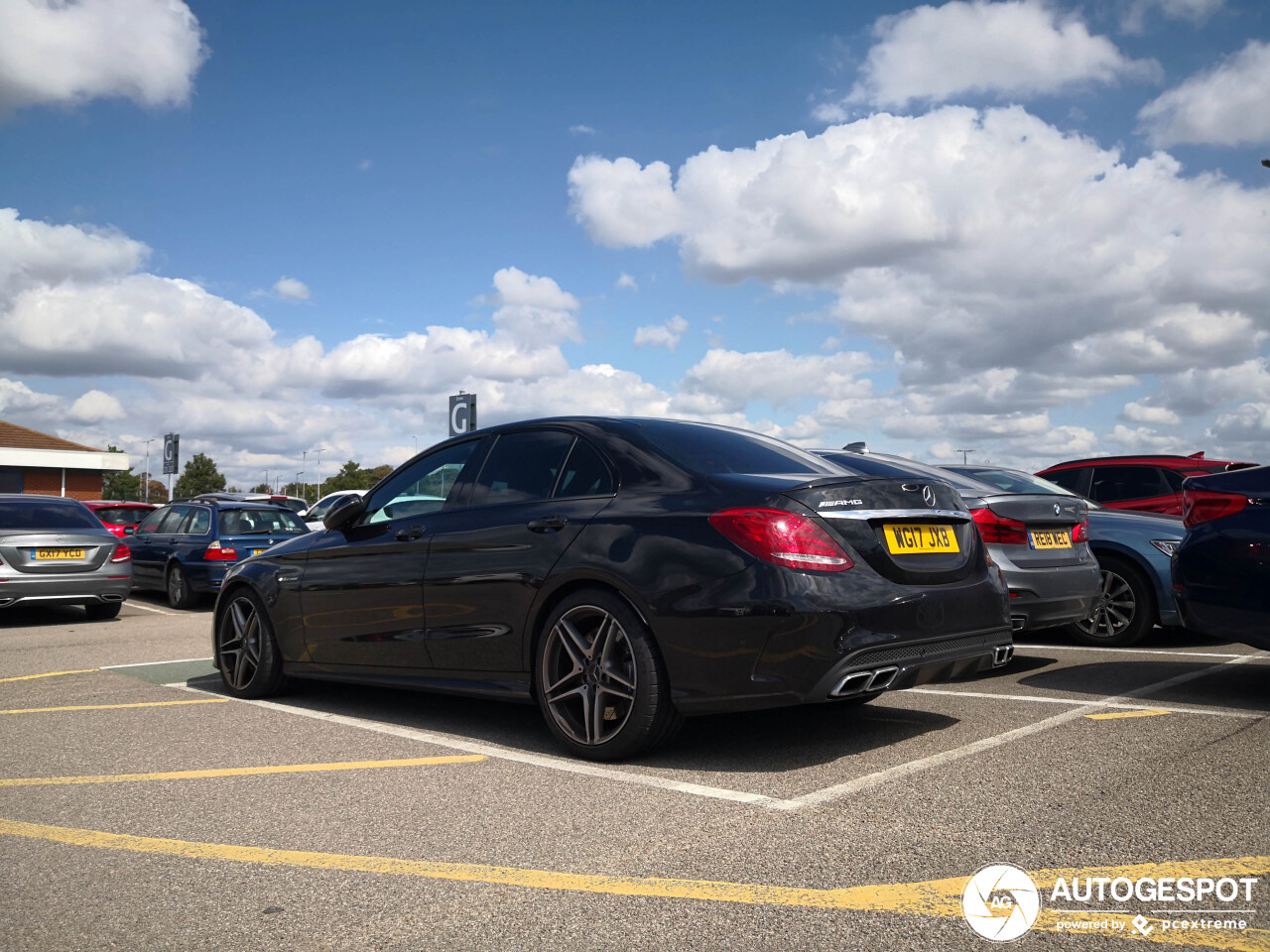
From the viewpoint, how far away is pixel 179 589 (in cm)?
1393

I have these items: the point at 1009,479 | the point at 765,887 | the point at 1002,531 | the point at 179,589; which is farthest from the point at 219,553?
the point at 765,887

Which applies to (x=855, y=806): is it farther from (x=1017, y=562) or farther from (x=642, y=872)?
(x=1017, y=562)

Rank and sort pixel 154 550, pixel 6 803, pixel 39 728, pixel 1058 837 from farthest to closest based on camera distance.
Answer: pixel 154 550 < pixel 39 728 < pixel 6 803 < pixel 1058 837

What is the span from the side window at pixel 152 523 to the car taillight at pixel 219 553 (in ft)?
7.14

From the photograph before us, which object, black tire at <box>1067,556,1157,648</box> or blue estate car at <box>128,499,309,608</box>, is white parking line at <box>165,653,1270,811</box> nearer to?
black tire at <box>1067,556,1157,648</box>

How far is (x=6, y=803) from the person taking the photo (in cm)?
411

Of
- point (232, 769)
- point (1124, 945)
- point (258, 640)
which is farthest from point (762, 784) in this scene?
point (258, 640)

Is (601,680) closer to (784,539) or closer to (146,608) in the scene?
(784,539)

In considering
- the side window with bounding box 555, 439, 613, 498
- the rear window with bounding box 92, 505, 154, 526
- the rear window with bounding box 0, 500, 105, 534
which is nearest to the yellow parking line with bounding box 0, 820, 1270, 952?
the side window with bounding box 555, 439, 613, 498

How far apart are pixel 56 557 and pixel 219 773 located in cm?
851

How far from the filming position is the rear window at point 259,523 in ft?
44.9

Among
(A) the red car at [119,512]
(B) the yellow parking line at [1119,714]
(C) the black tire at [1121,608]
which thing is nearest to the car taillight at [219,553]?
(A) the red car at [119,512]

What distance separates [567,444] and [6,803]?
273cm

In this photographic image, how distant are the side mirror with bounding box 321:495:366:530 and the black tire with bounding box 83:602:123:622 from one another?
7.66 metres
